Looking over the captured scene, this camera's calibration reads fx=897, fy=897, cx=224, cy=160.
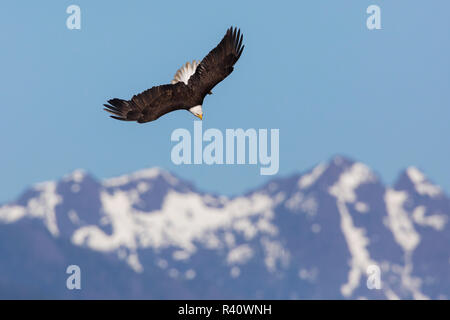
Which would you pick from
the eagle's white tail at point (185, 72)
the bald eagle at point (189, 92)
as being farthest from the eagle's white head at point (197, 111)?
the eagle's white tail at point (185, 72)

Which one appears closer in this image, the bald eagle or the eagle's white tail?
the bald eagle

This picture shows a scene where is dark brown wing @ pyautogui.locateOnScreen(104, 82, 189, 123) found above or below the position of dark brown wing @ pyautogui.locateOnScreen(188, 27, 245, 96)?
below

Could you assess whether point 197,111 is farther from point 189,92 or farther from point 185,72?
point 185,72

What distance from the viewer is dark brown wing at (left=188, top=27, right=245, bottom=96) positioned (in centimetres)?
2842

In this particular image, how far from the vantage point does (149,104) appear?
28625 millimetres

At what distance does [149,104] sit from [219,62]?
2.60 metres

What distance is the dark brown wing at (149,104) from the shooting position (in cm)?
2842

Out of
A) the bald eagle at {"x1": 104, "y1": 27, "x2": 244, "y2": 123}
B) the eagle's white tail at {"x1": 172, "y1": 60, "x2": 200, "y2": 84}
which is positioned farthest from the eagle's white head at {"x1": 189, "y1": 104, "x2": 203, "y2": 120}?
the eagle's white tail at {"x1": 172, "y1": 60, "x2": 200, "y2": 84}

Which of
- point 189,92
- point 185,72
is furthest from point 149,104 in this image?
point 185,72

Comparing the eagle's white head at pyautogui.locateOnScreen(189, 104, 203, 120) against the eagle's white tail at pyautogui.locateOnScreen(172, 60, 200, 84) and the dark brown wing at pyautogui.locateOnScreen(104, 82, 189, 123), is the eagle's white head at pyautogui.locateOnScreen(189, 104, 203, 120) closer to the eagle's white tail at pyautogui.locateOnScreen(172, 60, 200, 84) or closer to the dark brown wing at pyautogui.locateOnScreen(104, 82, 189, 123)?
the dark brown wing at pyautogui.locateOnScreen(104, 82, 189, 123)
